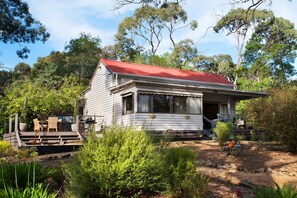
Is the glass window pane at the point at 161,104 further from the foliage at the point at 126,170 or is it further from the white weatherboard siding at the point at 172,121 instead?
the foliage at the point at 126,170

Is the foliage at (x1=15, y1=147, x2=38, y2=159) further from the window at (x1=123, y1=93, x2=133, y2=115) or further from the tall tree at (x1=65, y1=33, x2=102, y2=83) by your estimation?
the tall tree at (x1=65, y1=33, x2=102, y2=83)

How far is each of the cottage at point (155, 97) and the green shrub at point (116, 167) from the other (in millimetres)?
9570

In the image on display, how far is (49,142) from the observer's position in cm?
1538

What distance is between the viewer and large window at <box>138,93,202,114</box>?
57.5ft

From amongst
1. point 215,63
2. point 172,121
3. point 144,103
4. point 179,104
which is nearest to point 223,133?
point 172,121

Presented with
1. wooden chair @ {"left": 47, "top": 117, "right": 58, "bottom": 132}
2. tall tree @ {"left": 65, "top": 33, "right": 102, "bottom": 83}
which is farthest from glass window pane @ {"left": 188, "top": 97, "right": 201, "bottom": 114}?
tall tree @ {"left": 65, "top": 33, "right": 102, "bottom": 83}

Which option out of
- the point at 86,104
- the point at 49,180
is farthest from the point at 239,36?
the point at 49,180

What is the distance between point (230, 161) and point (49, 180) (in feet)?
18.5

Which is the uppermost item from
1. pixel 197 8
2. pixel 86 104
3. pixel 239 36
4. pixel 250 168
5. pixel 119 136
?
pixel 239 36

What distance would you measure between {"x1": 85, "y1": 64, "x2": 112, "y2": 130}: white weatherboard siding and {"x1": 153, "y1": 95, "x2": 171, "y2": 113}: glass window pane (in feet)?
12.6

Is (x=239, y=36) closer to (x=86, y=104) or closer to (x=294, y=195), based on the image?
(x=86, y=104)

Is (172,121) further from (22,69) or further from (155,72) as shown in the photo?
(22,69)

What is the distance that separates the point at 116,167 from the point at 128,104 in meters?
14.1

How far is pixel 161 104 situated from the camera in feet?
59.8
